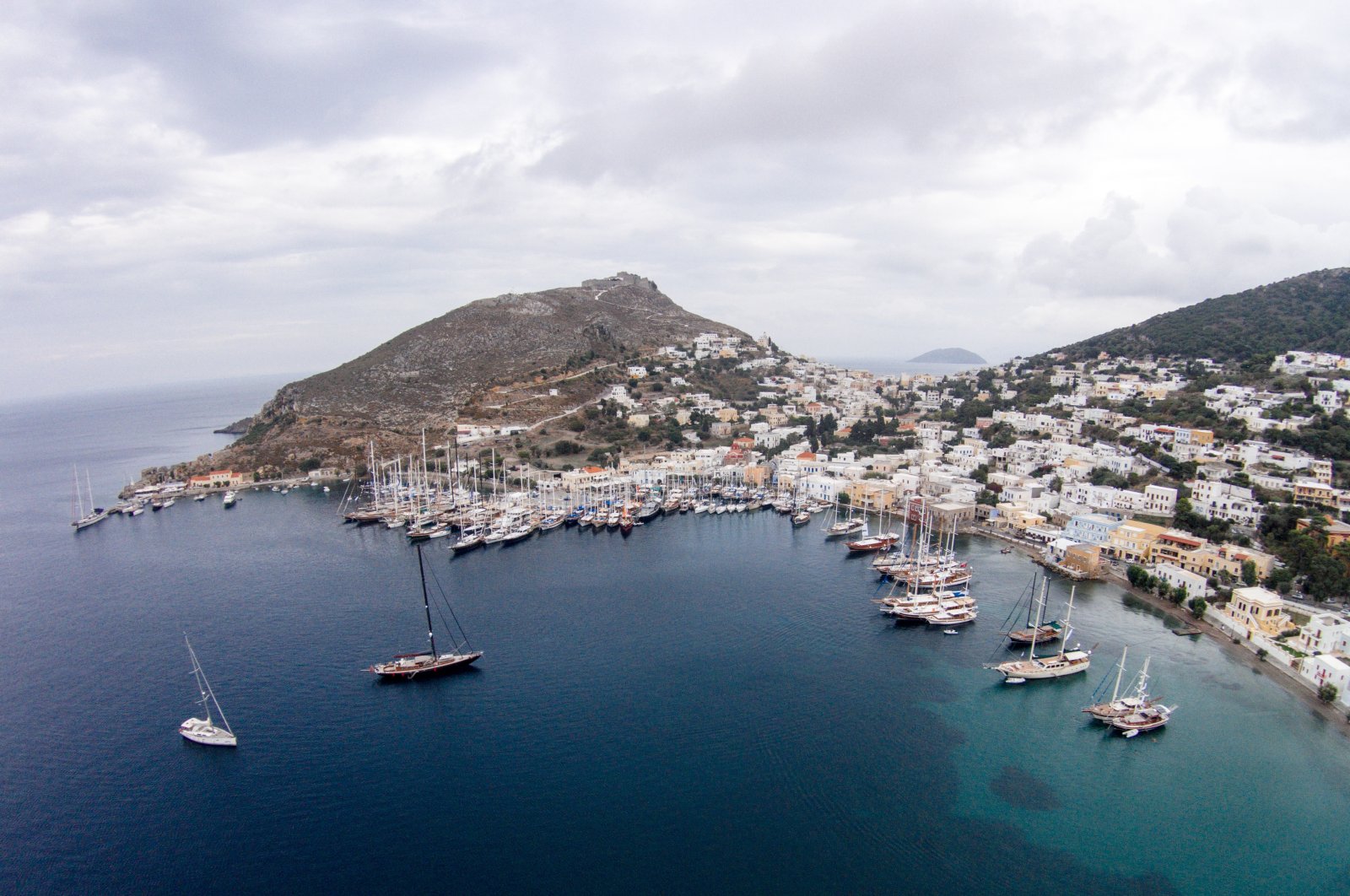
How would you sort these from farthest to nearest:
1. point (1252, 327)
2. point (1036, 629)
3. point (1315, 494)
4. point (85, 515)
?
1. point (1252, 327)
2. point (85, 515)
3. point (1315, 494)
4. point (1036, 629)

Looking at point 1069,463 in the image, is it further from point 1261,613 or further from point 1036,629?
point 1036,629

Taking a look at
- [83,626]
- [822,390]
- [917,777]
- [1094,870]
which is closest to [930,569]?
[917,777]

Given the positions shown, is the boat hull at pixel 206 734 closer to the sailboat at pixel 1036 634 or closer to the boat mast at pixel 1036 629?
the boat mast at pixel 1036 629

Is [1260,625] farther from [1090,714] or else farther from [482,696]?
[482,696]

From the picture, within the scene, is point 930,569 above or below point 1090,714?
above

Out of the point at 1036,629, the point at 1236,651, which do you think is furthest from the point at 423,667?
the point at 1236,651

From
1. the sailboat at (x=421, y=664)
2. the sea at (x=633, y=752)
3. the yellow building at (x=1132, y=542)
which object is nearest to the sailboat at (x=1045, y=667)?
the sea at (x=633, y=752)

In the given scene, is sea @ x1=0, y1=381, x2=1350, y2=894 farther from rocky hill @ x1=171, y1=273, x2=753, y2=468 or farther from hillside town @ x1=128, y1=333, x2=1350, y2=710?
rocky hill @ x1=171, y1=273, x2=753, y2=468
